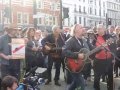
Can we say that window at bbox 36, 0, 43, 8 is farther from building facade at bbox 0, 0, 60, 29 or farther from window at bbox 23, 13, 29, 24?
window at bbox 23, 13, 29, 24

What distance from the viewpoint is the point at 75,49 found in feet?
26.7

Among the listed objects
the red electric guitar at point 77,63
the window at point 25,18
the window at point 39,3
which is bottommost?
the red electric guitar at point 77,63

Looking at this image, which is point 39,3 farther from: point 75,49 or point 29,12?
point 75,49

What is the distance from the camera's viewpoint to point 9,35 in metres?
8.19

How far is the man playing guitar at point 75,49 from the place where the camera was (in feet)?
26.0

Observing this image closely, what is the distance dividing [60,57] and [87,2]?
250ft

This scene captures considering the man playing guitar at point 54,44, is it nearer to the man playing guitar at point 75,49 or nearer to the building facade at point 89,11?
the man playing guitar at point 75,49

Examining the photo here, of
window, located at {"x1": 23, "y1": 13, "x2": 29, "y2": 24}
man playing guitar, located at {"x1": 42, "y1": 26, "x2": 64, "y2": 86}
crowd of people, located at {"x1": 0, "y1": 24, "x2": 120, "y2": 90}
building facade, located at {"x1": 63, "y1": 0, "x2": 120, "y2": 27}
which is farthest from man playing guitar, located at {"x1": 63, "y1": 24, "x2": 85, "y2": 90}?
building facade, located at {"x1": 63, "y1": 0, "x2": 120, "y2": 27}

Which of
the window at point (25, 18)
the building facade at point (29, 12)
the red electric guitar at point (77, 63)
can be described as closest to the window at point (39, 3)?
Answer: the building facade at point (29, 12)

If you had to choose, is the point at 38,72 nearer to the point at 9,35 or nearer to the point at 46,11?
the point at 9,35

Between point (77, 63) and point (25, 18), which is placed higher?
point (25, 18)

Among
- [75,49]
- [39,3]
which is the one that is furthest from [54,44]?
[39,3]

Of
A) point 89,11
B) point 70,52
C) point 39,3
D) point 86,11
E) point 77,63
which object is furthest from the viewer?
point 89,11

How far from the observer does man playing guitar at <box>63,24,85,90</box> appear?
26.0 ft
